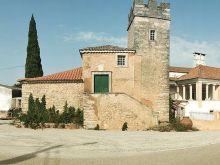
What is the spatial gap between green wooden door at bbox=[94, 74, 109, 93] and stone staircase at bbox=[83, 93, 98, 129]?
1.52 m

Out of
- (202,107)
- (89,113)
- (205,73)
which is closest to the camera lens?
(89,113)

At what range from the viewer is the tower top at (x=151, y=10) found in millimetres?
28594

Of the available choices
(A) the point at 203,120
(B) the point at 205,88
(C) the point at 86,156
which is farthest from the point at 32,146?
(B) the point at 205,88

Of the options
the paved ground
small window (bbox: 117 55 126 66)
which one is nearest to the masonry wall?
small window (bbox: 117 55 126 66)

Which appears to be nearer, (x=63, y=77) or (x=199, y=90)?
(x=63, y=77)

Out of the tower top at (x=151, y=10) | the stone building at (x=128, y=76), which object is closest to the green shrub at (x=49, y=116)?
the stone building at (x=128, y=76)

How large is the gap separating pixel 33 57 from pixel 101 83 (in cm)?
1593

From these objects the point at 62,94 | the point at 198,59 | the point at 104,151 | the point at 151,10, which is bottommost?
the point at 104,151

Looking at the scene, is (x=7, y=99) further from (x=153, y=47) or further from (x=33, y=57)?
(x=153, y=47)

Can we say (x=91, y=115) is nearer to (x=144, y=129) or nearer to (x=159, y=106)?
(x=144, y=129)

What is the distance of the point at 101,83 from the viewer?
27.1 m

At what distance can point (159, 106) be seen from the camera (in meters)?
27.6

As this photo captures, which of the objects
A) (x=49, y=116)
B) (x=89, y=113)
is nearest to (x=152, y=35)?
(x=89, y=113)

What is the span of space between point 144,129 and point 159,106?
3102 mm
